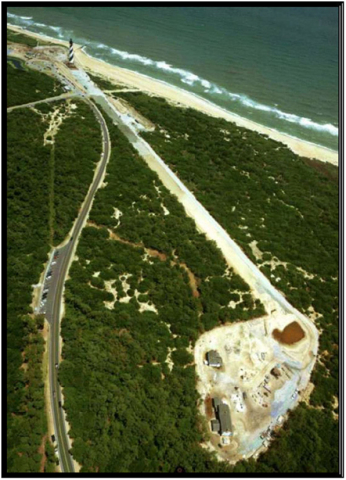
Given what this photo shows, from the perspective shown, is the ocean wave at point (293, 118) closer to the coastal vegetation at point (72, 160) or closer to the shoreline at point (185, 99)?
the shoreline at point (185, 99)

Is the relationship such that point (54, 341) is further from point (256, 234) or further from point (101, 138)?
point (101, 138)

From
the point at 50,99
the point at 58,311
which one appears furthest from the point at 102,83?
the point at 58,311

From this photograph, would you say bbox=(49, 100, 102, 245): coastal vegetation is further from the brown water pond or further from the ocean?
the ocean

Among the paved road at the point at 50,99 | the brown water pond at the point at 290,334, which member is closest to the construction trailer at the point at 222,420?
the brown water pond at the point at 290,334

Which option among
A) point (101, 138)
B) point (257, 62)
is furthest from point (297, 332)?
point (257, 62)

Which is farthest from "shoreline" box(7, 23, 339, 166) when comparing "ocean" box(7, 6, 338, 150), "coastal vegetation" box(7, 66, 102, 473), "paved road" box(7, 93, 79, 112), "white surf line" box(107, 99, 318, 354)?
"white surf line" box(107, 99, 318, 354)
